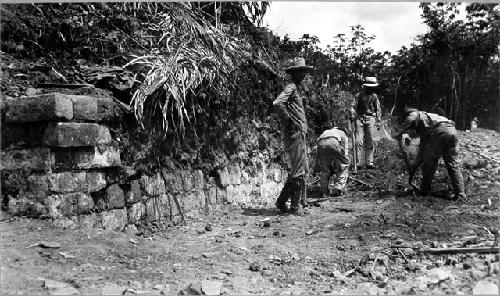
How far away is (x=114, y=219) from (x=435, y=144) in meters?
4.43

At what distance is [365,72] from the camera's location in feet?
51.4

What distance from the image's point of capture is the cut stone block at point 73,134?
3.68 metres

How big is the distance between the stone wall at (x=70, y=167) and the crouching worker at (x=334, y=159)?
331 centimetres

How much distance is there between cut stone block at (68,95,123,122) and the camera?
152 inches

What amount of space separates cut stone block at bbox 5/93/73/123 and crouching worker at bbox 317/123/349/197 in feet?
14.4

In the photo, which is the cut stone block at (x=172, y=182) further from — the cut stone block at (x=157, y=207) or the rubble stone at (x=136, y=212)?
the rubble stone at (x=136, y=212)

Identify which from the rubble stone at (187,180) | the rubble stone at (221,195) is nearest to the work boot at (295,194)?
the rubble stone at (221,195)

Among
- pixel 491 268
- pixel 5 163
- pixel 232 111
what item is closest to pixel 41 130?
pixel 5 163

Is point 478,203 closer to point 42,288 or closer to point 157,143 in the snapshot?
point 157,143

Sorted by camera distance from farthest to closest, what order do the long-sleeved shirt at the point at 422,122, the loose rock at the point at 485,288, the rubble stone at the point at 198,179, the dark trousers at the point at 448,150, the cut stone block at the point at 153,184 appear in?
the long-sleeved shirt at the point at 422,122 < the dark trousers at the point at 448,150 < the rubble stone at the point at 198,179 < the cut stone block at the point at 153,184 < the loose rock at the point at 485,288

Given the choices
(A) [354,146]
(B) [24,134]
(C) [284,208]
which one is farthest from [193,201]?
(A) [354,146]

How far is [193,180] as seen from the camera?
5.43 m

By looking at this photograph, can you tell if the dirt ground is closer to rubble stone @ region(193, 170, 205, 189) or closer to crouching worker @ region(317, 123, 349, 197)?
rubble stone @ region(193, 170, 205, 189)

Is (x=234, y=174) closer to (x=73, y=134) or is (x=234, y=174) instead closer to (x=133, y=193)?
(x=133, y=193)
